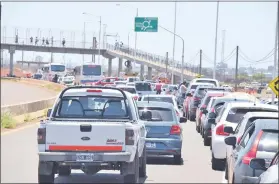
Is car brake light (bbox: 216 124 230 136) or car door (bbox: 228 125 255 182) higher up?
car door (bbox: 228 125 255 182)

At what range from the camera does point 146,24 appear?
68.6m

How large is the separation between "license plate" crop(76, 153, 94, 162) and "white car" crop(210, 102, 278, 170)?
505cm

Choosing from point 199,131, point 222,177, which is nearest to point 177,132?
point 222,177

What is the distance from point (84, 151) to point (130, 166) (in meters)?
0.89

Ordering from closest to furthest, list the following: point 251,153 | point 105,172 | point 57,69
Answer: point 251,153, point 105,172, point 57,69

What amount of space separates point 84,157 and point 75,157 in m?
0.16

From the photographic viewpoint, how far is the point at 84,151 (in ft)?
39.7

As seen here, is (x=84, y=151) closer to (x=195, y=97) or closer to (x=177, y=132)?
(x=177, y=132)

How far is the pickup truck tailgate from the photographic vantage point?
12.0 meters

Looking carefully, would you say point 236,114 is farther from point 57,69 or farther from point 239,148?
point 57,69

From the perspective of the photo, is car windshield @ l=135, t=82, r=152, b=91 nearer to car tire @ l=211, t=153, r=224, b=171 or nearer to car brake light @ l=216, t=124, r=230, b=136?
car brake light @ l=216, t=124, r=230, b=136

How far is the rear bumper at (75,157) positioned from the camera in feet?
39.4

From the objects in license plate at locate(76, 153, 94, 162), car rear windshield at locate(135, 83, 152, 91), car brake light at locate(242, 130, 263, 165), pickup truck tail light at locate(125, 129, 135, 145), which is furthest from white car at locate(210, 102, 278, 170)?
car rear windshield at locate(135, 83, 152, 91)

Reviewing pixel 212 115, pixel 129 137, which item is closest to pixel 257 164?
pixel 129 137
